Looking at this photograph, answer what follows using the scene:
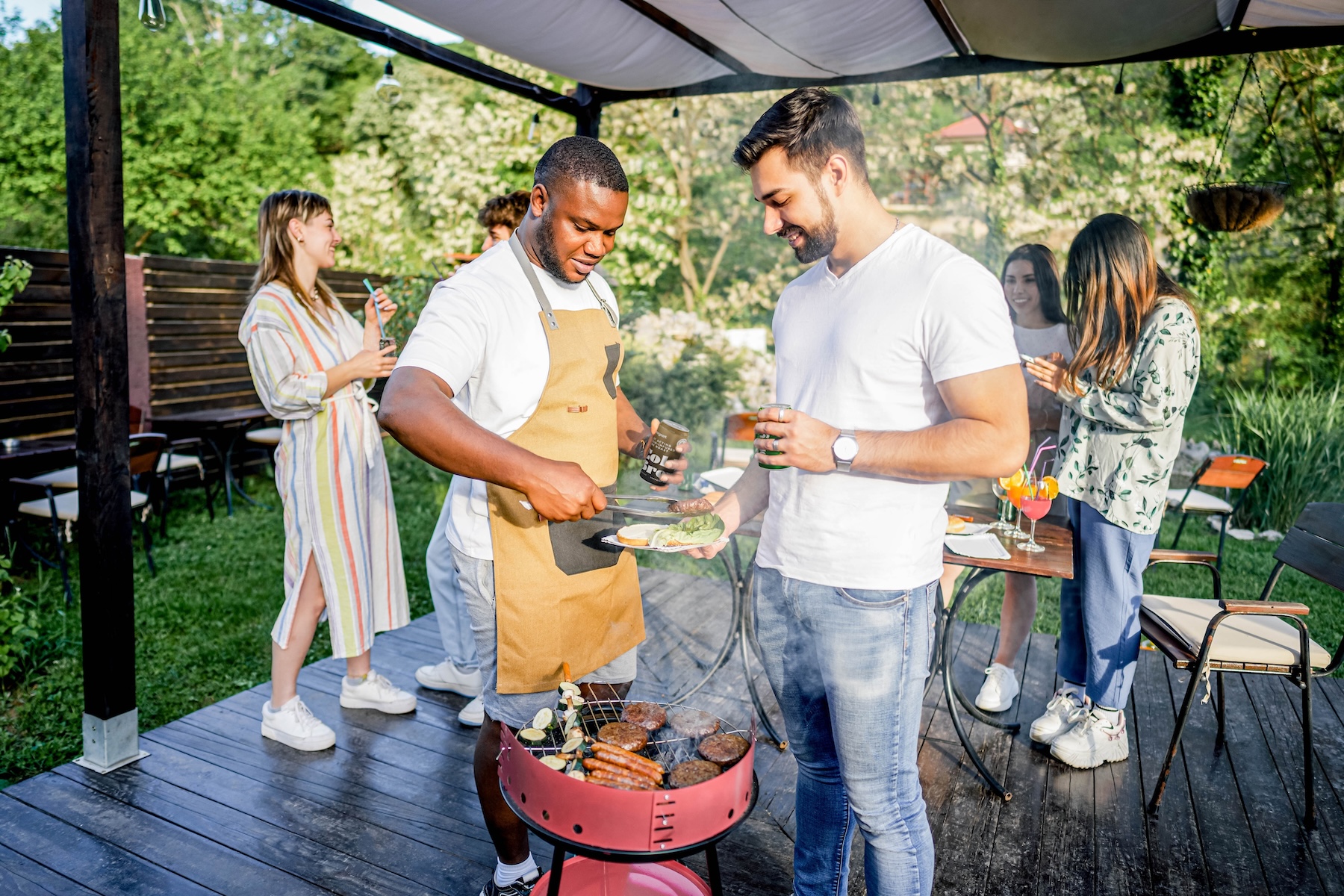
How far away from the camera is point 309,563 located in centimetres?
329

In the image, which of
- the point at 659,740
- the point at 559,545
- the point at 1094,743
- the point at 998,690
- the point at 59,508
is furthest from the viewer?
Answer: the point at 59,508

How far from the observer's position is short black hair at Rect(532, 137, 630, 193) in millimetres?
2016

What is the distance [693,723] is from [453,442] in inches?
36.9

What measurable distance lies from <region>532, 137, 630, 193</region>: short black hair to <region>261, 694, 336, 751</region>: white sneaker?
2404mm

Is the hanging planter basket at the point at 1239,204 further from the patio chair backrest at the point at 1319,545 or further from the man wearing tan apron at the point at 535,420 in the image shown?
the man wearing tan apron at the point at 535,420

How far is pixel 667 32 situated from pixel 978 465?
11.1 ft

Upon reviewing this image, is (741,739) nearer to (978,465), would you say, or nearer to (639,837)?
(639,837)

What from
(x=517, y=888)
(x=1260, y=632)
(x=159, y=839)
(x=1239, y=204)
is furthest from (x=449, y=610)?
(x=1239, y=204)

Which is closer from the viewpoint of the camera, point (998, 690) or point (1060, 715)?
point (1060, 715)

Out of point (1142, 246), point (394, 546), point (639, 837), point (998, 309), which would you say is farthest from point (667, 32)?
point (639, 837)

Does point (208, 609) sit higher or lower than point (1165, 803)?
lower

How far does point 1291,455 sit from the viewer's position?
24.9 feet

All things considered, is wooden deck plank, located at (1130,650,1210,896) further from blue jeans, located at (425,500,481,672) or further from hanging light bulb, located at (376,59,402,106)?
hanging light bulb, located at (376,59,402,106)

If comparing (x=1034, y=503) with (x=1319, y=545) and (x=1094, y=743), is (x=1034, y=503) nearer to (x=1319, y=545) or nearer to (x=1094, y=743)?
(x=1094, y=743)
